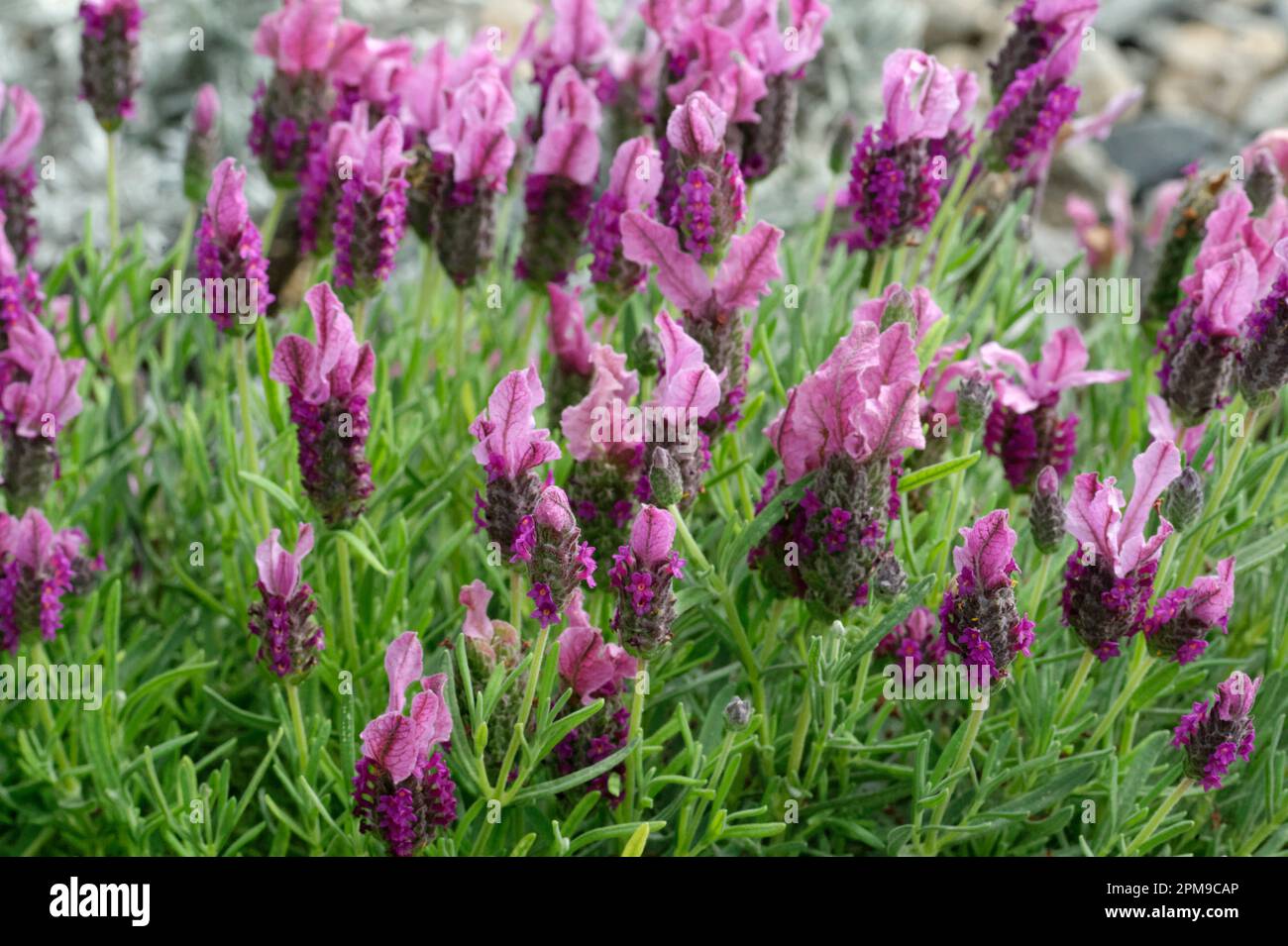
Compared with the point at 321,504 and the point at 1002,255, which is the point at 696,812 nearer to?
the point at 321,504

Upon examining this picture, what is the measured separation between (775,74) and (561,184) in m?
0.30

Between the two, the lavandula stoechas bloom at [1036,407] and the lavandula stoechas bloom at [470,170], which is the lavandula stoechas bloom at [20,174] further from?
the lavandula stoechas bloom at [1036,407]

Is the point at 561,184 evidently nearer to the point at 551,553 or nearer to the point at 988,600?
the point at 551,553

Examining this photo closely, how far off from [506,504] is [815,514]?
0.90ft

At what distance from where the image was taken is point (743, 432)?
1837 mm

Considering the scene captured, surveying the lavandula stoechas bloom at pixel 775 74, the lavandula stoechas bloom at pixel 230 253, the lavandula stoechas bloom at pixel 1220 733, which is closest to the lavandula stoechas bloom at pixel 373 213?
the lavandula stoechas bloom at pixel 230 253

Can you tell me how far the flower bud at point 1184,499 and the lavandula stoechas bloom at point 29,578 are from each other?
1.10m

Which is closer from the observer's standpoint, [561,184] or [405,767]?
[405,767]

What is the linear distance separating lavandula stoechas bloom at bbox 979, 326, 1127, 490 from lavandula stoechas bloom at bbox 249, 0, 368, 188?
92 cm

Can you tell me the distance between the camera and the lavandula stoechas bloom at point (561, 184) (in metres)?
1.69

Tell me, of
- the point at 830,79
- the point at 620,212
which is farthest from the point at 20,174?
the point at 830,79

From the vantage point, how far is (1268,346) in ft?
4.71

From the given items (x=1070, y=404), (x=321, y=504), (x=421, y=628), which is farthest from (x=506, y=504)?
(x=1070, y=404)

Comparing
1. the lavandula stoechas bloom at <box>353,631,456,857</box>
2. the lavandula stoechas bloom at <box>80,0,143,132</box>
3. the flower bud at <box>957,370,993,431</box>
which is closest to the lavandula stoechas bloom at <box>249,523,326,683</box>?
the lavandula stoechas bloom at <box>353,631,456,857</box>
